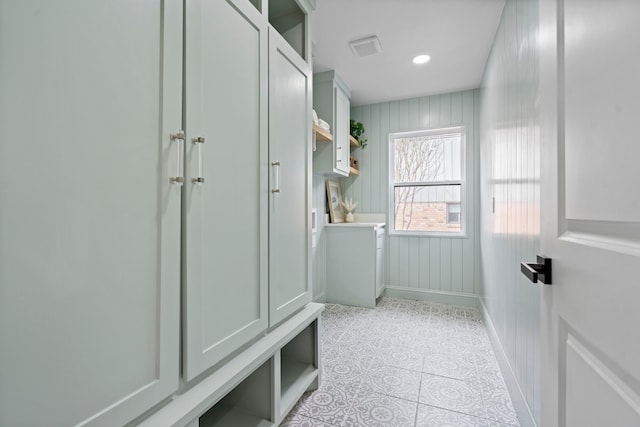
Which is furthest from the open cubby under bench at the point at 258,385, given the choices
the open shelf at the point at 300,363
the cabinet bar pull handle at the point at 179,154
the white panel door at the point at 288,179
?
the cabinet bar pull handle at the point at 179,154

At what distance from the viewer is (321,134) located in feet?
9.11

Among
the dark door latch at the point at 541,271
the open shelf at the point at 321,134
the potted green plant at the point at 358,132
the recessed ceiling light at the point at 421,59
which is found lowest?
the dark door latch at the point at 541,271

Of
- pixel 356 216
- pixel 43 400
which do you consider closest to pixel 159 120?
pixel 43 400

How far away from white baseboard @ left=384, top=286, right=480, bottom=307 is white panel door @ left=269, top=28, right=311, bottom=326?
224cm

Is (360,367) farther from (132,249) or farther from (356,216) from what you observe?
(356,216)

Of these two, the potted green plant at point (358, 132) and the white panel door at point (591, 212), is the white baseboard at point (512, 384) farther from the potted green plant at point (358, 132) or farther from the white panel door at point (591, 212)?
the potted green plant at point (358, 132)

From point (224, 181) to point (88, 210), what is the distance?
466 mm

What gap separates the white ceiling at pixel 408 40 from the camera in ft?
6.68

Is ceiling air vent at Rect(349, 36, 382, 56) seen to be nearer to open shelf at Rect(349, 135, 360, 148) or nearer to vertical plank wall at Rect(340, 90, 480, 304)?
open shelf at Rect(349, 135, 360, 148)

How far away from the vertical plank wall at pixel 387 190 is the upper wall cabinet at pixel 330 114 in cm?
74

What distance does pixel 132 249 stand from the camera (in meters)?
0.76

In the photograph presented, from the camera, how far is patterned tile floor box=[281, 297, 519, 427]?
61.2 inches

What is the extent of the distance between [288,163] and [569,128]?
1.16 m

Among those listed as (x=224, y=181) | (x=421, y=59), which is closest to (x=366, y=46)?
(x=421, y=59)
